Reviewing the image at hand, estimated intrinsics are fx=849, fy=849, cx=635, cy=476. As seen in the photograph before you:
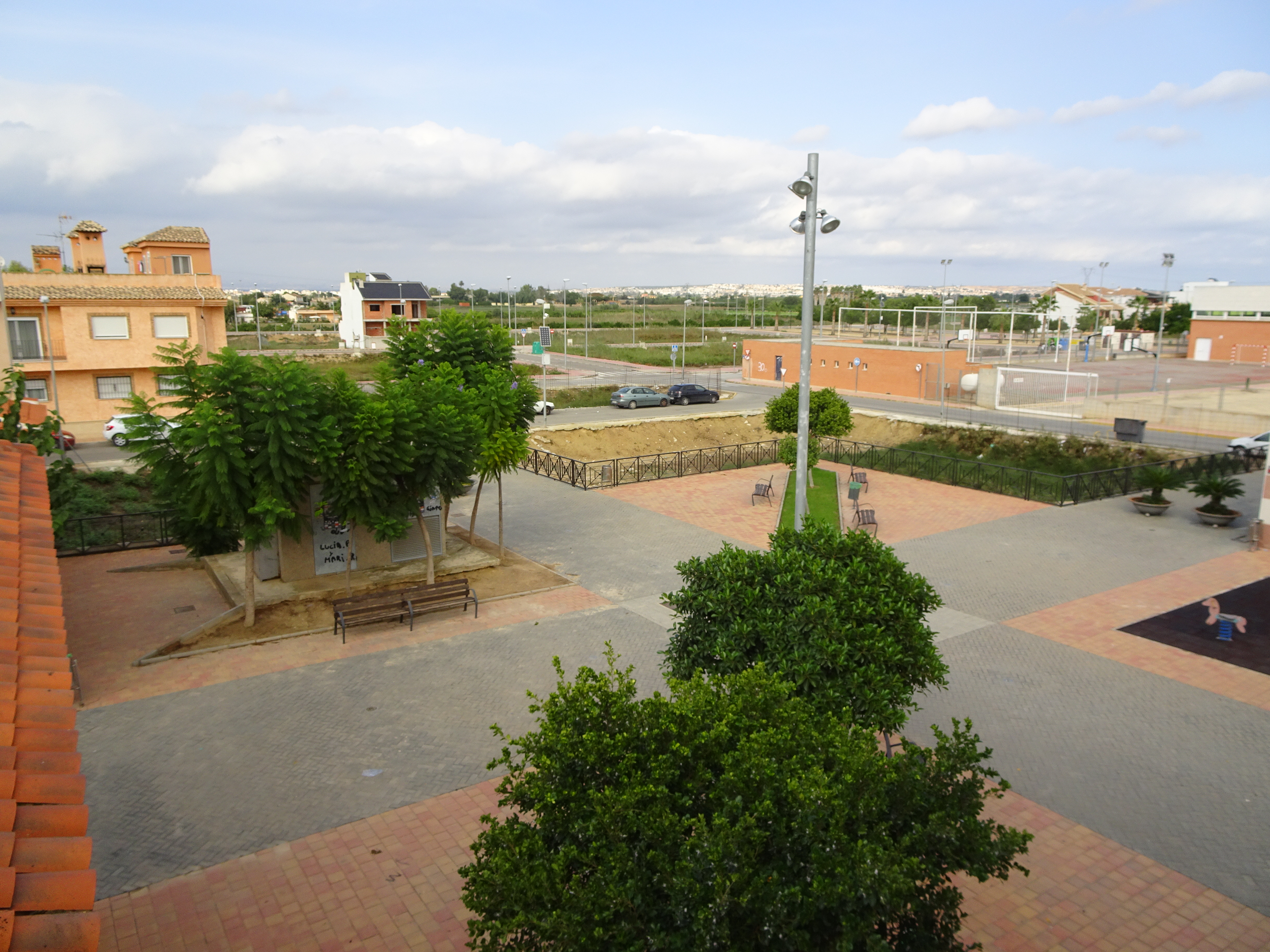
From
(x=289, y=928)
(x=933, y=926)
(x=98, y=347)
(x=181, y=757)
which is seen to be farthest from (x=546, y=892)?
(x=98, y=347)

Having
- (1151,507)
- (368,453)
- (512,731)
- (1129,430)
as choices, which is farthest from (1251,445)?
(368,453)

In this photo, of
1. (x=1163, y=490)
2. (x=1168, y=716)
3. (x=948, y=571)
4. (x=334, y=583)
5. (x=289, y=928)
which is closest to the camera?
(x=289, y=928)

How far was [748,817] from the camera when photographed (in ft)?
16.2

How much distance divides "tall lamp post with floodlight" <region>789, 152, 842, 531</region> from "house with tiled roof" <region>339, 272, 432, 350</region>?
207 ft

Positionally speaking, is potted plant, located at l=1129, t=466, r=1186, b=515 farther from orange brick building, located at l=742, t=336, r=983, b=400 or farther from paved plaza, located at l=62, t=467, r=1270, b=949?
orange brick building, located at l=742, t=336, r=983, b=400

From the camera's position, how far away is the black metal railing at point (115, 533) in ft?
60.6

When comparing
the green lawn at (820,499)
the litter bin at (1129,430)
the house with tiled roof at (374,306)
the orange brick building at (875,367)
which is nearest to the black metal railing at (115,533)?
the green lawn at (820,499)

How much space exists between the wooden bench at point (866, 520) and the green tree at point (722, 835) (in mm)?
14633

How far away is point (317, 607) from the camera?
49.9 ft

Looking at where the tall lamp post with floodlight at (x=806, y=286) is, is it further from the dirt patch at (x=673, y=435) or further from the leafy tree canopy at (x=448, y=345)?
the dirt patch at (x=673, y=435)

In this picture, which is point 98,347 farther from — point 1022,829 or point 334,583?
point 1022,829

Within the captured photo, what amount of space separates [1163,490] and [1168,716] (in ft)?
48.6

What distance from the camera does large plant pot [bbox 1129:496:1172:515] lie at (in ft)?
72.6

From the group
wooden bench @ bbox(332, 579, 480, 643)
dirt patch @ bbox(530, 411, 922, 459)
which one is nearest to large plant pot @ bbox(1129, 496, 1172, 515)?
dirt patch @ bbox(530, 411, 922, 459)
